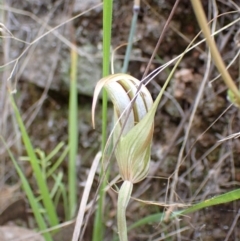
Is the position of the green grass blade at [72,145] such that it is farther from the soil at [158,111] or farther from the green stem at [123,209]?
the green stem at [123,209]

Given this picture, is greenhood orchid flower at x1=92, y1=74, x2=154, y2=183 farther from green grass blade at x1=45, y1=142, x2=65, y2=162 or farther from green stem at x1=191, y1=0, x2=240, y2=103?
green grass blade at x1=45, y1=142, x2=65, y2=162

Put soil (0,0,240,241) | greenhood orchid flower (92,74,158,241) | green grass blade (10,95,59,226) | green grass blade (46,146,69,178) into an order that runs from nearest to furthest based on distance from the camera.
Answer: greenhood orchid flower (92,74,158,241) → green grass blade (10,95,59,226) → soil (0,0,240,241) → green grass blade (46,146,69,178)

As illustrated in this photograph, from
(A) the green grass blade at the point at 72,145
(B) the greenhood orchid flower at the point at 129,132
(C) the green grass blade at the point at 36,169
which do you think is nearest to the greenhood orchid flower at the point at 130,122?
(B) the greenhood orchid flower at the point at 129,132

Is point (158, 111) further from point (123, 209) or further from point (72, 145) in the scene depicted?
point (123, 209)

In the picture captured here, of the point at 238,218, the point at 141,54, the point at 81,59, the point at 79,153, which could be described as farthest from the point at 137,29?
the point at 238,218

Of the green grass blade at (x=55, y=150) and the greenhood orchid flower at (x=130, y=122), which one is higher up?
the greenhood orchid flower at (x=130, y=122)

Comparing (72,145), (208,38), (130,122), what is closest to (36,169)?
(72,145)

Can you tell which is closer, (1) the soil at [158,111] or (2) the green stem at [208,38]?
(2) the green stem at [208,38]

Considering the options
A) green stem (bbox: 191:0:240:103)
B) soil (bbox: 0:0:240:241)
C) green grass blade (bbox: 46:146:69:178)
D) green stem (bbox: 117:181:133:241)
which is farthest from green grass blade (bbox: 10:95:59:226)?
green stem (bbox: 191:0:240:103)
